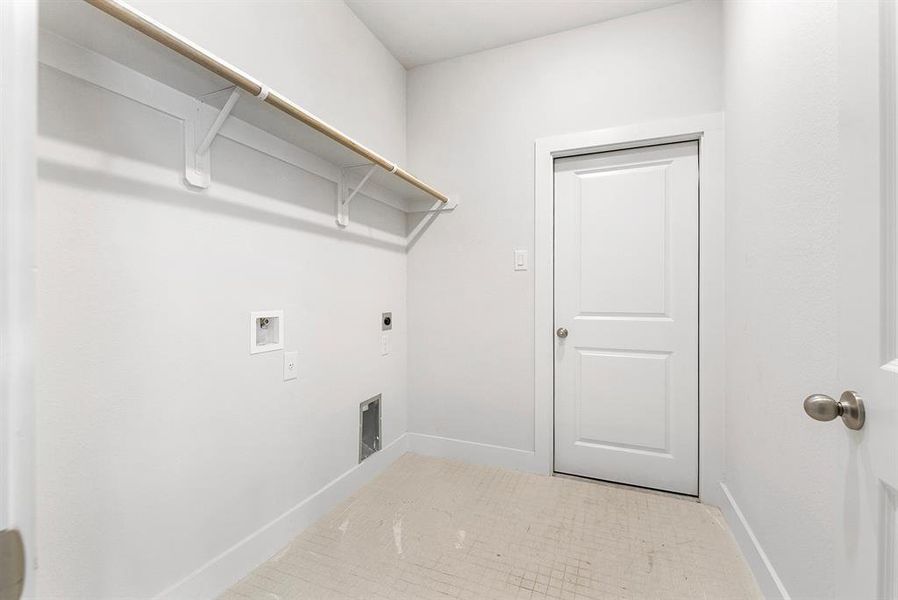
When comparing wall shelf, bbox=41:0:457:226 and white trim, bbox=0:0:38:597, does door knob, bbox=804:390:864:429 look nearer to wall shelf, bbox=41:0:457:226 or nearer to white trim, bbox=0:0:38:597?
white trim, bbox=0:0:38:597


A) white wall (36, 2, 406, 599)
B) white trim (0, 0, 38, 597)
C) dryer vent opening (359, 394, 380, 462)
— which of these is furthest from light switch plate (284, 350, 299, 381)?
white trim (0, 0, 38, 597)

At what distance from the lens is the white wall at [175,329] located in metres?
0.93

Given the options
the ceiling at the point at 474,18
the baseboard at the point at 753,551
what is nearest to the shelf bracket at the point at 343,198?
the ceiling at the point at 474,18

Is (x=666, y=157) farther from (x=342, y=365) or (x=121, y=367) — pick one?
(x=121, y=367)

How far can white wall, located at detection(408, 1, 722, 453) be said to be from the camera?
1.96m

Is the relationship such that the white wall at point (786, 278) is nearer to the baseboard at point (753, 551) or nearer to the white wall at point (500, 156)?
the baseboard at point (753, 551)

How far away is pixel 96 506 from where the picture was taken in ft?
3.26

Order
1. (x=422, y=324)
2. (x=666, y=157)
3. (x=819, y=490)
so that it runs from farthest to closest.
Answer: (x=422, y=324) → (x=666, y=157) → (x=819, y=490)

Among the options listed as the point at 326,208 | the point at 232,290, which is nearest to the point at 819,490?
the point at 232,290

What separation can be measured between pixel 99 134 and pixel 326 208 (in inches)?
33.2

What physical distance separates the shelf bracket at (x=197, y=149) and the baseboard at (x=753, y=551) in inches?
84.5

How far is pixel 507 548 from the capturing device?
1532mm

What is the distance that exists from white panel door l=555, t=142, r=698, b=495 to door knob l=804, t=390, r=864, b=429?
1.41 m

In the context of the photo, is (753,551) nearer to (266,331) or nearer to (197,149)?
(266,331)
